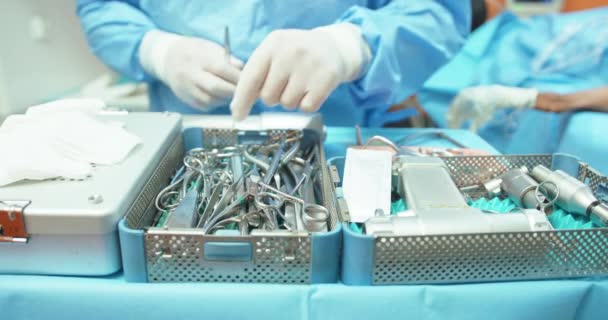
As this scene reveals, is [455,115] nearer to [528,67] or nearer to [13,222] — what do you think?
[528,67]

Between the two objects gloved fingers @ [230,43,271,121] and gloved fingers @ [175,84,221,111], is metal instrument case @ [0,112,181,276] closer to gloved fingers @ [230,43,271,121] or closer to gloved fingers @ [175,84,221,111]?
gloved fingers @ [230,43,271,121]

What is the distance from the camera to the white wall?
139cm

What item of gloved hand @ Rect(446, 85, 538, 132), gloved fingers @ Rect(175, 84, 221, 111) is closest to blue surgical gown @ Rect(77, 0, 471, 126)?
gloved fingers @ Rect(175, 84, 221, 111)

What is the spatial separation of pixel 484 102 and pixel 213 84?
3.28ft

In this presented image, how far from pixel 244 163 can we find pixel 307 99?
14 cm

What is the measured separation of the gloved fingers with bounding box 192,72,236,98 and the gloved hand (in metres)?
0.97

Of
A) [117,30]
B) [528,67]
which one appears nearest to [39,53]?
[117,30]

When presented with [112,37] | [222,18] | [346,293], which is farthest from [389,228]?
[112,37]

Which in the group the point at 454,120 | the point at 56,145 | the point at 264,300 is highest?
the point at 56,145

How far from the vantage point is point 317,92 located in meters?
0.71

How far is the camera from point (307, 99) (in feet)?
2.34

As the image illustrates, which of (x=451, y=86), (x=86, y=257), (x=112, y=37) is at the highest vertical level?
(x=112, y=37)

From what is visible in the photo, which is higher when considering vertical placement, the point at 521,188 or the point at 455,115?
the point at 521,188

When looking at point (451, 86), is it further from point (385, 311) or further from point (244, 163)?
point (385, 311)
